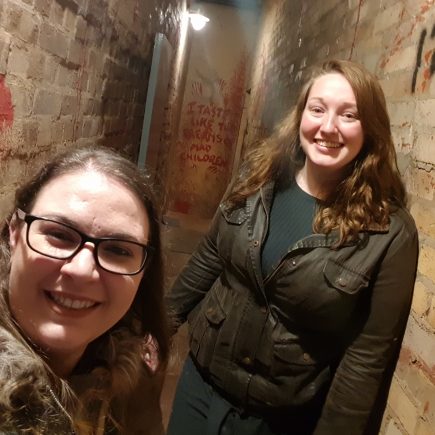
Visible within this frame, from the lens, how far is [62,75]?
210cm

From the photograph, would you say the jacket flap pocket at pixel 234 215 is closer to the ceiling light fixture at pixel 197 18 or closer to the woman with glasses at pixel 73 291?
the woman with glasses at pixel 73 291

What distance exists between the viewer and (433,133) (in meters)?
1.67

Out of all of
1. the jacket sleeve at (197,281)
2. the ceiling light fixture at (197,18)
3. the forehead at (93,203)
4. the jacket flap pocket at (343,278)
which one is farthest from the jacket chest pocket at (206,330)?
the ceiling light fixture at (197,18)

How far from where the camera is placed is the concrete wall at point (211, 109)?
7828 mm

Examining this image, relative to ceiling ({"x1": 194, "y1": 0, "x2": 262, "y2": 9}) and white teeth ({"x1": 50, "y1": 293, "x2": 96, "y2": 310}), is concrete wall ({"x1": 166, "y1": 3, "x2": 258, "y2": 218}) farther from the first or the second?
white teeth ({"x1": 50, "y1": 293, "x2": 96, "y2": 310})

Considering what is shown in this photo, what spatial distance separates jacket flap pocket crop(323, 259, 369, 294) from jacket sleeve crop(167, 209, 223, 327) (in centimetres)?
58

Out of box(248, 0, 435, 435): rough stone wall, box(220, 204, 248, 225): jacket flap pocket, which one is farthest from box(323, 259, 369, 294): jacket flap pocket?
box(220, 204, 248, 225): jacket flap pocket

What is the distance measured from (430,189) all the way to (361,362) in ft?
2.02

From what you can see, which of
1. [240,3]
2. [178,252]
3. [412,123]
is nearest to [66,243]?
[412,123]

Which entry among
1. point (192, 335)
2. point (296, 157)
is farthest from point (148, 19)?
point (192, 335)

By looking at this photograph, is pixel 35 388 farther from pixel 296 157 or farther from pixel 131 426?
pixel 296 157

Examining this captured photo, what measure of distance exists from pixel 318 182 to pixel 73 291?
1.15 meters

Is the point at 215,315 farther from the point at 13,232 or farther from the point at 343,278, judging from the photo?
the point at 13,232

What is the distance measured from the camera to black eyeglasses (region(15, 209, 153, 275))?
3.04 ft
